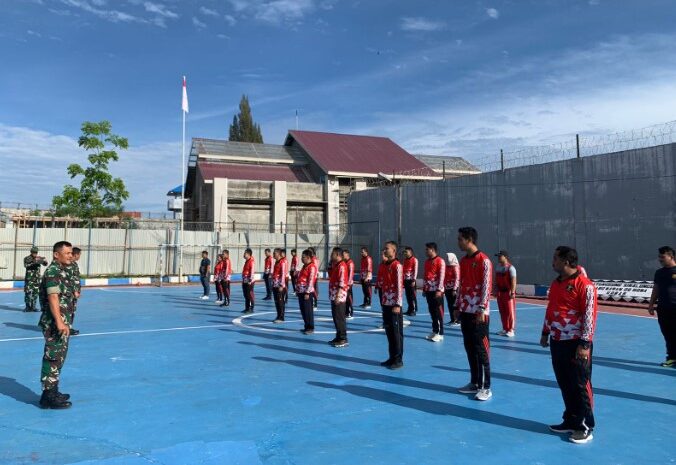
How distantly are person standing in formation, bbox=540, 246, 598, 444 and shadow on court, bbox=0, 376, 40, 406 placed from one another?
234 inches

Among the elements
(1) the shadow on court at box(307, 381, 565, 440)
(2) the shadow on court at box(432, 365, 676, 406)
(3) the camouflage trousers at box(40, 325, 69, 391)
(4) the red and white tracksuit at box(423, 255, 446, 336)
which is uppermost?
→ (4) the red and white tracksuit at box(423, 255, 446, 336)

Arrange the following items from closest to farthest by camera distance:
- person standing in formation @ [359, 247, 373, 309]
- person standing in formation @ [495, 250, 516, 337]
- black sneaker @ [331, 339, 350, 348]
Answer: black sneaker @ [331, 339, 350, 348]
person standing in formation @ [495, 250, 516, 337]
person standing in formation @ [359, 247, 373, 309]

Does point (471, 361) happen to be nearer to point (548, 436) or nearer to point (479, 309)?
point (479, 309)

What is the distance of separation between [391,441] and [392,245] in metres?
4.00

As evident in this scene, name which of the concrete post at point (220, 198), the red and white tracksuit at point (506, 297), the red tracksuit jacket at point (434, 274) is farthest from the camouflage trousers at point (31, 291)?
the concrete post at point (220, 198)

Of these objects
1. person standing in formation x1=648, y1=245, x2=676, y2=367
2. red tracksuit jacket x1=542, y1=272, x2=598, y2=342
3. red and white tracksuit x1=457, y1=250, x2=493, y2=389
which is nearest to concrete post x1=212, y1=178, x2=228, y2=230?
person standing in formation x1=648, y1=245, x2=676, y2=367

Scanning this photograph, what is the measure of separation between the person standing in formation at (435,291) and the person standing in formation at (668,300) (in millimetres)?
3850

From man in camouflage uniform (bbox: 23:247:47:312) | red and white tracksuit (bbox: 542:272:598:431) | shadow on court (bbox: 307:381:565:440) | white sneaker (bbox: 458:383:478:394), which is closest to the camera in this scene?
red and white tracksuit (bbox: 542:272:598:431)

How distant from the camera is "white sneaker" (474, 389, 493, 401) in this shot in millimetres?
6344

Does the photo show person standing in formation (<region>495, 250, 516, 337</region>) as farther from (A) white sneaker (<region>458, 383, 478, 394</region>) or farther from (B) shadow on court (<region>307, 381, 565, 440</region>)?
(B) shadow on court (<region>307, 381, 565, 440</region>)

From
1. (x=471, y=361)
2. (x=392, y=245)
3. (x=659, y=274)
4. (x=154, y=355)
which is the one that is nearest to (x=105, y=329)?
(x=154, y=355)

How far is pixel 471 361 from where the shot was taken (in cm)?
671

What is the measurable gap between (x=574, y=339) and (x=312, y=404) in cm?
300

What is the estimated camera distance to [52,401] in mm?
5961
